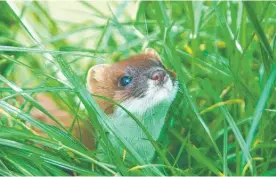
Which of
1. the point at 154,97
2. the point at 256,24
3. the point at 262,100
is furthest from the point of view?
the point at 154,97

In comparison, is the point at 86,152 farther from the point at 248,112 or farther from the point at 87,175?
the point at 248,112

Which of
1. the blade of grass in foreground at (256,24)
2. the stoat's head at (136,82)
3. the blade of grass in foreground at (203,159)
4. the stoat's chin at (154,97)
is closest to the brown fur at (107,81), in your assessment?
the stoat's head at (136,82)

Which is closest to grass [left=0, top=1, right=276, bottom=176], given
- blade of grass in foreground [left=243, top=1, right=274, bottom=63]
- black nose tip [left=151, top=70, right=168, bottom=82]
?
blade of grass in foreground [left=243, top=1, right=274, bottom=63]

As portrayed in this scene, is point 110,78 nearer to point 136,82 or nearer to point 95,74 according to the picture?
point 95,74

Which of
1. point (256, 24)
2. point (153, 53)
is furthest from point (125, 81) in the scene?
point (256, 24)

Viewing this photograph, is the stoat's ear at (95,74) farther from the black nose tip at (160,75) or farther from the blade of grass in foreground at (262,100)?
the blade of grass in foreground at (262,100)

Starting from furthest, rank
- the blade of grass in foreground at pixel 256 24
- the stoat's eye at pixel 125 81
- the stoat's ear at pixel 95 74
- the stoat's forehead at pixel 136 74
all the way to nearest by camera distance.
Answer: the stoat's ear at pixel 95 74 < the stoat's eye at pixel 125 81 < the stoat's forehead at pixel 136 74 < the blade of grass in foreground at pixel 256 24

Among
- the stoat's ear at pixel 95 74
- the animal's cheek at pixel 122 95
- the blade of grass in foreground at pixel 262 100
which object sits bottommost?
the blade of grass in foreground at pixel 262 100

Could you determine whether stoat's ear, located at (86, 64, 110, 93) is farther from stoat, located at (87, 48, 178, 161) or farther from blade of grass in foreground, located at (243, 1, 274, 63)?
blade of grass in foreground, located at (243, 1, 274, 63)
